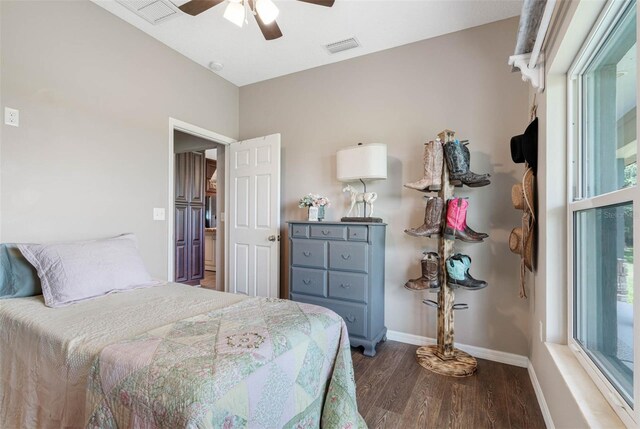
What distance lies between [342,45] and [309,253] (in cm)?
199

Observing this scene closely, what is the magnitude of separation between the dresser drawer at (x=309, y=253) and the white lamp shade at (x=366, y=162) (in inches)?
27.4

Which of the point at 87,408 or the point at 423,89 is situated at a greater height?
the point at 423,89

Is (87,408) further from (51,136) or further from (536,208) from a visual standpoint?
(536,208)

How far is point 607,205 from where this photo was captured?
112cm

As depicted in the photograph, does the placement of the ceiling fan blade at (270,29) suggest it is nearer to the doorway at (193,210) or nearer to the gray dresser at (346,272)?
the gray dresser at (346,272)

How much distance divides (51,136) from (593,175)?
325 cm

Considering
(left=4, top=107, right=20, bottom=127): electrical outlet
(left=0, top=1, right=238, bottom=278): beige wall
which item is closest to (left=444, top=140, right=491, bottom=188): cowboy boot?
(left=0, top=1, right=238, bottom=278): beige wall

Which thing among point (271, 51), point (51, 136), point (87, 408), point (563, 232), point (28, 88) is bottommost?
point (87, 408)

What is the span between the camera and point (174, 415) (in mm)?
836

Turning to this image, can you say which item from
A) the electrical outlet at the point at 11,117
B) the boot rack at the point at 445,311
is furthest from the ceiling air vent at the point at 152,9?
the boot rack at the point at 445,311

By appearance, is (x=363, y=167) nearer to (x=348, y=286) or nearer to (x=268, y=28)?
(x=348, y=286)

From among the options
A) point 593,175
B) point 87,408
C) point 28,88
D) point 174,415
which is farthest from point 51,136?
point 593,175

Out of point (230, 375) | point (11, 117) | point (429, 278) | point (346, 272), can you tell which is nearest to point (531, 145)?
point (429, 278)

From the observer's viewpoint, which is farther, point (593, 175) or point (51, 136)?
point (51, 136)
